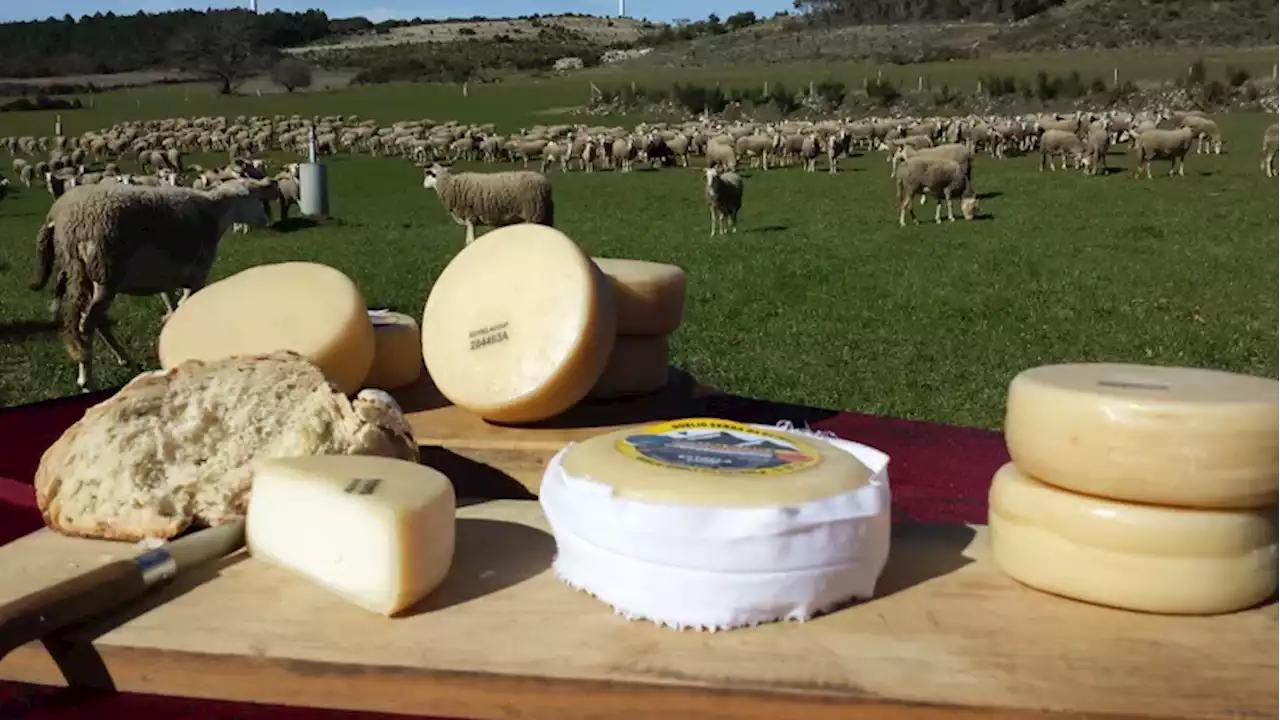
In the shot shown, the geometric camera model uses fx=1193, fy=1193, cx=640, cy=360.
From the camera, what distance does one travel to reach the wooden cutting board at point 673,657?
1.63 metres

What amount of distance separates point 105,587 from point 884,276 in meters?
13.5

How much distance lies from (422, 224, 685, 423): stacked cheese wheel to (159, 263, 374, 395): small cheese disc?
20 centimetres

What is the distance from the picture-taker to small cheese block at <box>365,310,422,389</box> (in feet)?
10.4

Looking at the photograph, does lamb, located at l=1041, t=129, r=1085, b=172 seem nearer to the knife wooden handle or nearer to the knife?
the knife

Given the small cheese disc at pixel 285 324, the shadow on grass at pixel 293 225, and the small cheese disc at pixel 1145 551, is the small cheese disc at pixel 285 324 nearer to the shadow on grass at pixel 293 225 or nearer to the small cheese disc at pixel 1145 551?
the small cheese disc at pixel 1145 551

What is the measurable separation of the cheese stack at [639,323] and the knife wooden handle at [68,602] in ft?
4.30

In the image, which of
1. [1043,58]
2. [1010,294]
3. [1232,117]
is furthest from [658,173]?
[1043,58]

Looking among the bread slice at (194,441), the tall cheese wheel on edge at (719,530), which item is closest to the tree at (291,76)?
the bread slice at (194,441)

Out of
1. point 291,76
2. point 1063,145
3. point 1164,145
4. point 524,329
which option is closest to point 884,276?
point 524,329

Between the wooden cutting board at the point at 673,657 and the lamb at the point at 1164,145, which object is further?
the lamb at the point at 1164,145

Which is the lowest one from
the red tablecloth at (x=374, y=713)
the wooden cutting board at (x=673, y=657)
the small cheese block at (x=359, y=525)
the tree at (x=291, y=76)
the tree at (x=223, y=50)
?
the red tablecloth at (x=374, y=713)

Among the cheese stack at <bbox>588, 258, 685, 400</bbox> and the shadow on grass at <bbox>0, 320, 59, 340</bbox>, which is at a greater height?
the cheese stack at <bbox>588, 258, 685, 400</bbox>

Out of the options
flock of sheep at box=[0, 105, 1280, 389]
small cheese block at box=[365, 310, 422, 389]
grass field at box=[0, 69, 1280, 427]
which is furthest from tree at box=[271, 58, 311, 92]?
small cheese block at box=[365, 310, 422, 389]

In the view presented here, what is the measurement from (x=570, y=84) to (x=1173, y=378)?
73261mm
